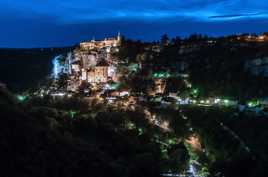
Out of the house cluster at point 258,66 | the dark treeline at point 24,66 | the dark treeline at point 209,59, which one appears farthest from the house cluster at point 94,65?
the house cluster at point 258,66

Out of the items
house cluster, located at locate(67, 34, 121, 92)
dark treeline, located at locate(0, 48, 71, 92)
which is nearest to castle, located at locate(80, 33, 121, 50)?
house cluster, located at locate(67, 34, 121, 92)

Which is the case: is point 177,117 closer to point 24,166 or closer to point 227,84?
point 227,84

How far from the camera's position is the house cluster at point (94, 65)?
37.3m

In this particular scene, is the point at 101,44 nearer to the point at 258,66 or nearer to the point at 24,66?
the point at 24,66

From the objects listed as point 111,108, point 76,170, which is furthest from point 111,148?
point 111,108

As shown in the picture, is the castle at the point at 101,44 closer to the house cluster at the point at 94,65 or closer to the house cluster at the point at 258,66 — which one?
the house cluster at the point at 94,65

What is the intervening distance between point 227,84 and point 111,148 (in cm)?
1498

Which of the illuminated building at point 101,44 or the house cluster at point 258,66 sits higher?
the illuminated building at point 101,44

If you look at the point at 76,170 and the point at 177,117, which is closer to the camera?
the point at 76,170

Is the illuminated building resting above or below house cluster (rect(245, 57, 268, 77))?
above

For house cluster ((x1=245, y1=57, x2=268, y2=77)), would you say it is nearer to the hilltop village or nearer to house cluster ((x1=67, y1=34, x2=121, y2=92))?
the hilltop village

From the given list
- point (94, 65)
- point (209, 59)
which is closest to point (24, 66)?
point (94, 65)

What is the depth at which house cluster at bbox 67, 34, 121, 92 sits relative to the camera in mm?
37266

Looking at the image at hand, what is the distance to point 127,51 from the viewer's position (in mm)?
40719
